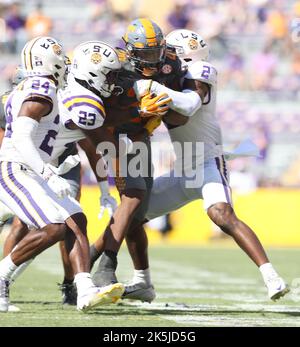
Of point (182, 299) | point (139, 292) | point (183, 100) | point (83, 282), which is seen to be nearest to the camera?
point (83, 282)

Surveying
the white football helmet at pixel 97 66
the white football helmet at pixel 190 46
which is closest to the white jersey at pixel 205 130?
the white football helmet at pixel 190 46

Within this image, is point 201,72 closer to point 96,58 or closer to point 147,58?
point 147,58

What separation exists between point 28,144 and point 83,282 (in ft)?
2.64

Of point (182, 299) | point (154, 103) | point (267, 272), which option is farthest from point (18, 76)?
point (267, 272)

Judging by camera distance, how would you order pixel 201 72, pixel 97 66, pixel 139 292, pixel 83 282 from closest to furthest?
pixel 83 282, pixel 97 66, pixel 201 72, pixel 139 292

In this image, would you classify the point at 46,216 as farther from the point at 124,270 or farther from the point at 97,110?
the point at 124,270

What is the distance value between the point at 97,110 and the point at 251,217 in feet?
24.9

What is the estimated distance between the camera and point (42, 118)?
17.1 ft

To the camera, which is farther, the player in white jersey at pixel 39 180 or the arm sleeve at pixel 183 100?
the arm sleeve at pixel 183 100

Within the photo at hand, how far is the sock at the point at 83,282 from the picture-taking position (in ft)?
16.1

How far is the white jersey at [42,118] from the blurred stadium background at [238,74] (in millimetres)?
7040

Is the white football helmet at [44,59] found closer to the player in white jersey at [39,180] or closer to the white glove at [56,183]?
the player in white jersey at [39,180]
